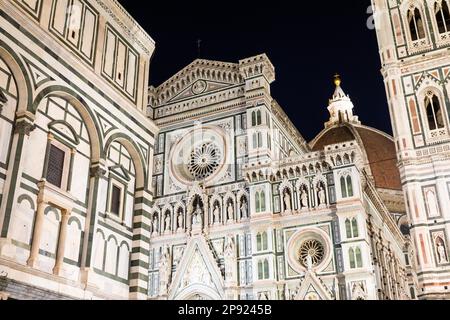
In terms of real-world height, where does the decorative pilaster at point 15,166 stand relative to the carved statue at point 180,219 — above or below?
below

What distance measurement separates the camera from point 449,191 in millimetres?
18844

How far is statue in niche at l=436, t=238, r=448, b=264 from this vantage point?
59.4ft

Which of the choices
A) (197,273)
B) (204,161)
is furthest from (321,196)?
(204,161)

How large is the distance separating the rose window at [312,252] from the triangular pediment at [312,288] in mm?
661

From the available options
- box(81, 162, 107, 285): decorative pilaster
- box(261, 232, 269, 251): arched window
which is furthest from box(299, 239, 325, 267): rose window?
box(81, 162, 107, 285): decorative pilaster

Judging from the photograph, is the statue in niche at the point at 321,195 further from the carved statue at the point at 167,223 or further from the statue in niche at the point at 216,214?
the carved statue at the point at 167,223

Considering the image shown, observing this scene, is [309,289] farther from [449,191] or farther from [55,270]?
[55,270]

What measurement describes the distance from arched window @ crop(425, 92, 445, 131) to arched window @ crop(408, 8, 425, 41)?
8.91 feet

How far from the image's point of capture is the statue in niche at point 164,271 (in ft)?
79.2

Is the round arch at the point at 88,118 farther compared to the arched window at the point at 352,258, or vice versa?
the arched window at the point at 352,258

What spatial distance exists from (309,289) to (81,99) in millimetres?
15275

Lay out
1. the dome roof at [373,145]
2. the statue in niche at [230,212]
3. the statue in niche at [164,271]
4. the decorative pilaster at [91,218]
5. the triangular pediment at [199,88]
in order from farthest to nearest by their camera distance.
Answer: the dome roof at [373,145] → the triangular pediment at [199,88] → the statue in niche at [230,212] → the statue in niche at [164,271] → the decorative pilaster at [91,218]

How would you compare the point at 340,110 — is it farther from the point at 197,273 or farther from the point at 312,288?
the point at 312,288

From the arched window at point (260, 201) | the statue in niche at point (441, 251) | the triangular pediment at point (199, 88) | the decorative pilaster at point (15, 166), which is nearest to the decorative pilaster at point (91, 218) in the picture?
the decorative pilaster at point (15, 166)
